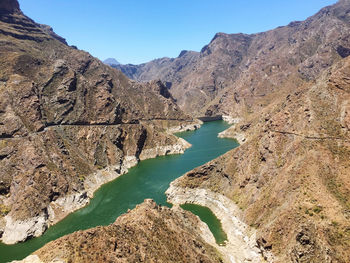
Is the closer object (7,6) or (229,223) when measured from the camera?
(229,223)

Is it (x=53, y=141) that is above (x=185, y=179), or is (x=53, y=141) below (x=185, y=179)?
above

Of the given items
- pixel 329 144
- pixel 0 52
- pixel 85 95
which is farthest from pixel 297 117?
pixel 0 52

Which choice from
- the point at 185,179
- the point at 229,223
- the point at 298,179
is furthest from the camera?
the point at 185,179

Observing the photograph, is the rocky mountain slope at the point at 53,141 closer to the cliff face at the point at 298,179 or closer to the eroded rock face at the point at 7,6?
the eroded rock face at the point at 7,6

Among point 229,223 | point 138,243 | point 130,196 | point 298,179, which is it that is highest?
point 298,179

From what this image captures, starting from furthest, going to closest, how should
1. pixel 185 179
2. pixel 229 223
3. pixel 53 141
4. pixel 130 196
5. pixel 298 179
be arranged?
pixel 53 141
pixel 130 196
pixel 185 179
pixel 229 223
pixel 298 179

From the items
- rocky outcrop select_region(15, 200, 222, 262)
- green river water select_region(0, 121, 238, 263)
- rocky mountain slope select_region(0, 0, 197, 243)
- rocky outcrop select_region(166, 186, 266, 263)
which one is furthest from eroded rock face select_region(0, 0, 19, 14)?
rocky outcrop select_region(15, 200, 222, 262)

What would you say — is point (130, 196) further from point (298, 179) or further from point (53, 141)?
point (298, 179)

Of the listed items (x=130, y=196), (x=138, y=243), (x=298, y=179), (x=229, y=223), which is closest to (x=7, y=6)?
(x=130, y=196)
